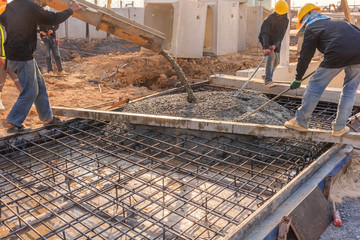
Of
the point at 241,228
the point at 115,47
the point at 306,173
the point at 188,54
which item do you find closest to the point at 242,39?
the point at 188,54

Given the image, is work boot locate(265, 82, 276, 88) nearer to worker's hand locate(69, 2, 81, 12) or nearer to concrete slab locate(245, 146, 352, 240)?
concrete slab locate(245, 146, 352, 240)

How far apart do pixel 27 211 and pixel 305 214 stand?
2.41 m

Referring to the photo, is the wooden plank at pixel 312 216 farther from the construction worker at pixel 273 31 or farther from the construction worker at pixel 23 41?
the construction worker at pixel 273 31

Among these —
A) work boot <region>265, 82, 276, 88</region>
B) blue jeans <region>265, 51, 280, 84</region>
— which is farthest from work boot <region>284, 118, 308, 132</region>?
blue jeans <region>265, 51, 280, 84</region>

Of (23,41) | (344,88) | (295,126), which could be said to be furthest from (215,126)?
(23,41)

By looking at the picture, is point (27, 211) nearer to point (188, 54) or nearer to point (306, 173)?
point (306, 173)

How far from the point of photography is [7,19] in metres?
4.32

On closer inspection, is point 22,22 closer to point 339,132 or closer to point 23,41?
point 23,41

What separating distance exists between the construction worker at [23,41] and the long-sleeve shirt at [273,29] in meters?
3.77

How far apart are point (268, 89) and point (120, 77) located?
434 cm

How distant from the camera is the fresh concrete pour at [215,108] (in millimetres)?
4922

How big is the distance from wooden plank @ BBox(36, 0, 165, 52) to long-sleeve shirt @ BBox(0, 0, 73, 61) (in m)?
0.34

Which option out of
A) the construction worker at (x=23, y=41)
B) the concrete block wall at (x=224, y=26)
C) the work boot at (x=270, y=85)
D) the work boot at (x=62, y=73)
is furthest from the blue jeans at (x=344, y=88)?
the concrete block wall at (x=224, y=26)

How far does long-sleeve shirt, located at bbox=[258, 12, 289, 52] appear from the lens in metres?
6.86
